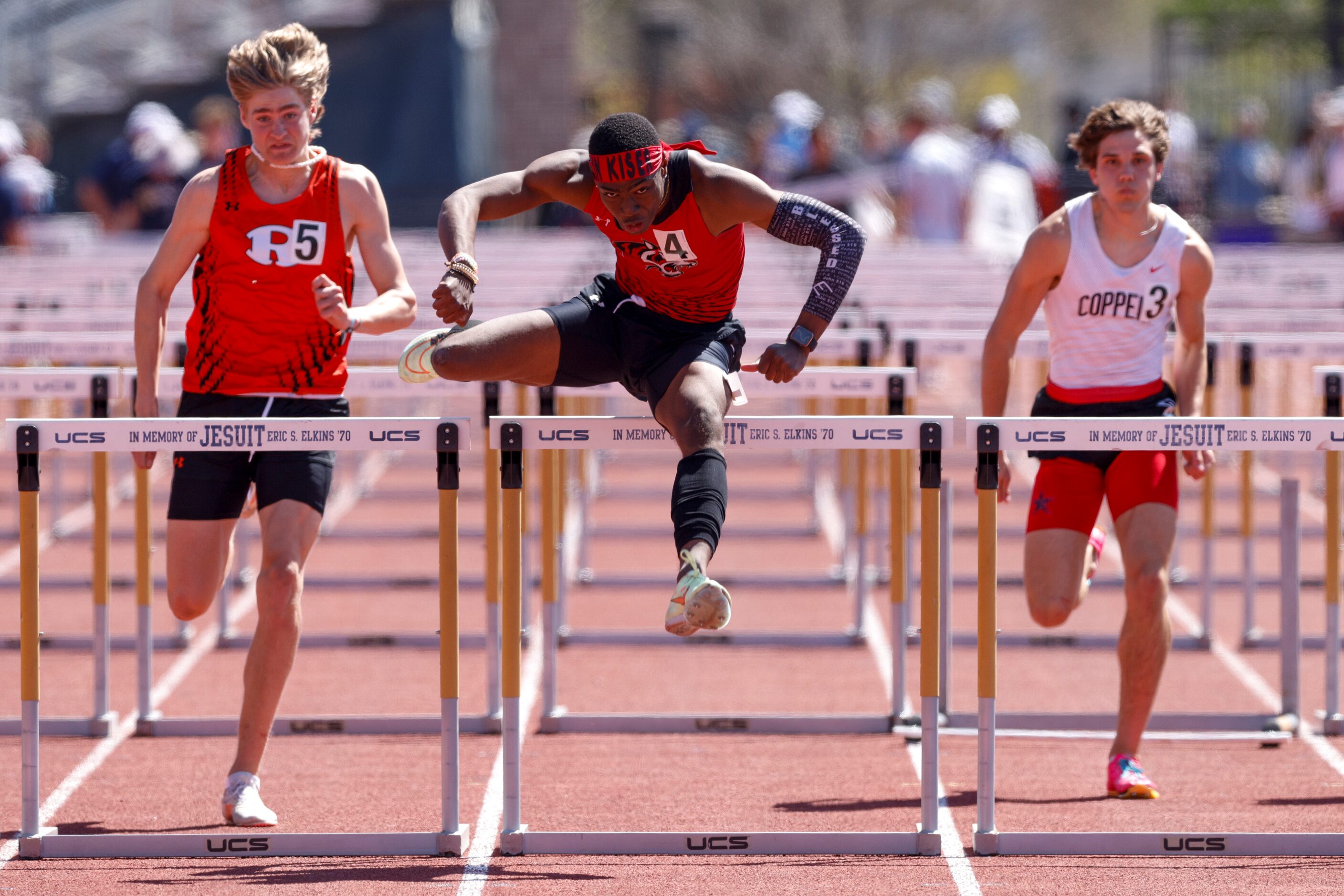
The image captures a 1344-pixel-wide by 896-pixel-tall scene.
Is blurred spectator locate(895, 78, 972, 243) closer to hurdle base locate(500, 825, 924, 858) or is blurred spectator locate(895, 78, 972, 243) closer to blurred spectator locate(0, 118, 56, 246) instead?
blurred spectator locate(0, 118, 56, 246)

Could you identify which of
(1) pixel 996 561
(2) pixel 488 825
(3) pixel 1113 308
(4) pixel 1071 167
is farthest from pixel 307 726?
(4) pixel 1071 167

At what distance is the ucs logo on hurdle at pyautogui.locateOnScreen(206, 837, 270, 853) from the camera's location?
555cm

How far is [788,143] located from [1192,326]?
48.4ft

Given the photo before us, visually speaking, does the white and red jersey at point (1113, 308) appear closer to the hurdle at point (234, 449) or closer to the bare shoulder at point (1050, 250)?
the bare shoulder at point (1050, 250)

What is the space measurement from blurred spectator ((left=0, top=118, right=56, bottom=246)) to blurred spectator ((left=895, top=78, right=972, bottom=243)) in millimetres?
7830

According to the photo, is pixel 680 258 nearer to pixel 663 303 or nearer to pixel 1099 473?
pixel 663 303

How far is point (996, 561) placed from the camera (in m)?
Answer: 5.32

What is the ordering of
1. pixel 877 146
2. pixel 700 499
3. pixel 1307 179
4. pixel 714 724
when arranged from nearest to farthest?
pixel 700 499 < pixel 714 724 < pixel 877 146 < pixel 1307 179

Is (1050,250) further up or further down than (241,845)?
further up

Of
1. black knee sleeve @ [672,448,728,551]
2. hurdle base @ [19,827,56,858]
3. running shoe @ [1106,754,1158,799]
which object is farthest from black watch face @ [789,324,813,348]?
hurdle base @ [19,827,56,858]

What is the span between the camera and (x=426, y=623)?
9781 millimetres

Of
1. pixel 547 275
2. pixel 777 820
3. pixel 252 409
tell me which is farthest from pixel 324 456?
pixel 547 275

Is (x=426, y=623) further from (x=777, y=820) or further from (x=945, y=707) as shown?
(x=777, y=820)

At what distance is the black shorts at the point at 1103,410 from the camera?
6.02 metres
